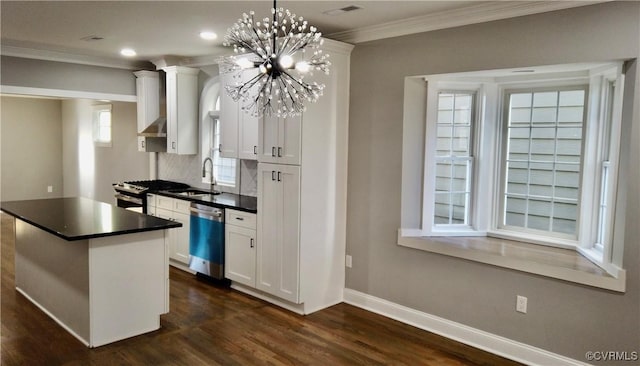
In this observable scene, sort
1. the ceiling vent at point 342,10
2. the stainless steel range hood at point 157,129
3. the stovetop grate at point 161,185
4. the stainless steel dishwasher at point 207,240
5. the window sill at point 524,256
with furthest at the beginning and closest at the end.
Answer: the stainless steel range hood at point 157,129
the stovetop grate at point 161,185
the stainless steel dishwasher at point 207,240
the ceiling vent at point 342,10
the window sill at point 524,256

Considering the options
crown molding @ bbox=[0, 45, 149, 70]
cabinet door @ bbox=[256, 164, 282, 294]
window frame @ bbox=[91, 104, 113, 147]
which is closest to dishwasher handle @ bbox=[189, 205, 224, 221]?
cabinet door @ bbox=[256, 164, 282, 294]

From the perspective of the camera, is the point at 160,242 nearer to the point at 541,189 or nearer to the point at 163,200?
the point at 163,200

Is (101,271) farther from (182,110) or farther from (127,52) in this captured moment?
(127,52)

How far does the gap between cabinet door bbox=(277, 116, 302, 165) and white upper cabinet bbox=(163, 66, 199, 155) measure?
2281 mm

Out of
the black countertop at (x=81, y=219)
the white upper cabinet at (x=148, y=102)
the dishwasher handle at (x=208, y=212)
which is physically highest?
the white upper cabinet at (x=148, y=102)

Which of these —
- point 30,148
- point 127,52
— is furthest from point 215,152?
point 30,148

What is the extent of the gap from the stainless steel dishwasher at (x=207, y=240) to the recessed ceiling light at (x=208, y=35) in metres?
1.71

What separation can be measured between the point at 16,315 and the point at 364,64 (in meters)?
3.73

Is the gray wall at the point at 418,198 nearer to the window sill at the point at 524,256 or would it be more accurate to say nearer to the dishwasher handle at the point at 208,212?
the window sill at the point at 524,256

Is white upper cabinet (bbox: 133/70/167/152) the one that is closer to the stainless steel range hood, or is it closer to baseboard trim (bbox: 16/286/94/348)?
the stainless steel range hood

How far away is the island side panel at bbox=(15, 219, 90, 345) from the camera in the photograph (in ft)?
11.3

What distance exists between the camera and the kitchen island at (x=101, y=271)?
133 inches

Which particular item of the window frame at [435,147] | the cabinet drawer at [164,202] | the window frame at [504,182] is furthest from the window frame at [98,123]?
the window frame at [504,182]

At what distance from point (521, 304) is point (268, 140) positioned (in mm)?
2474
